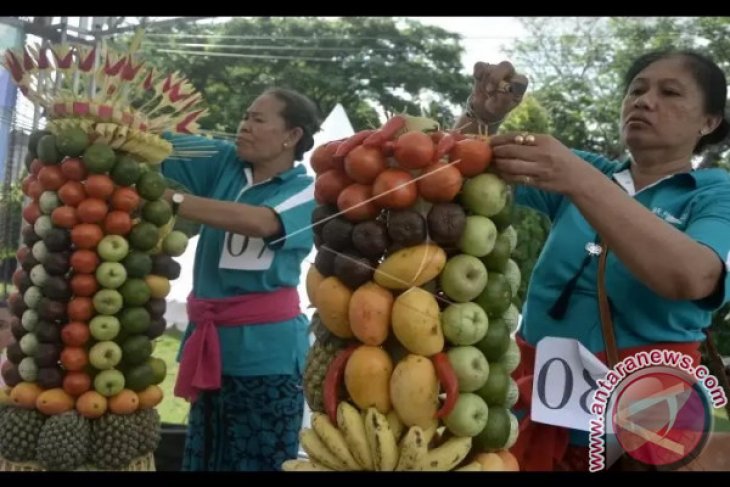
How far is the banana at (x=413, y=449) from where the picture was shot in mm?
1391

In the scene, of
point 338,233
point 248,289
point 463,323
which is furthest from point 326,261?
point 248,289

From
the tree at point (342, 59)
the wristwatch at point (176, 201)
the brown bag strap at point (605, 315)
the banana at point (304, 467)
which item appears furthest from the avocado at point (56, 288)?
the brown bag strap at point (605, 315)

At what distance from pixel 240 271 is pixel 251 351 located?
22 cm

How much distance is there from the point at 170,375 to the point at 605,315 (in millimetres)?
1062

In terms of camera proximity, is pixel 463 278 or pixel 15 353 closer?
pixel 463 278

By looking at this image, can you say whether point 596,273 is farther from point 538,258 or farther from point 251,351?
point 251,351

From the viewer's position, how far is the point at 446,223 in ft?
4.60

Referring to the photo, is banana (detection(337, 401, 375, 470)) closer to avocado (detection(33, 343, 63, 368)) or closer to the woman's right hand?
the woman's right hand

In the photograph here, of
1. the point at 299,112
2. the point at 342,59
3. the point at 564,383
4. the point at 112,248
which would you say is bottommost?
the point at 564,383

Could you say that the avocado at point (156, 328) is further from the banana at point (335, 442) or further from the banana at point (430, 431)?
the banana at point (430, 431)

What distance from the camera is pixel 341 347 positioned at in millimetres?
1509

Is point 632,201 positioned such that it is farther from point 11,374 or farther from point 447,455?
point 11,374

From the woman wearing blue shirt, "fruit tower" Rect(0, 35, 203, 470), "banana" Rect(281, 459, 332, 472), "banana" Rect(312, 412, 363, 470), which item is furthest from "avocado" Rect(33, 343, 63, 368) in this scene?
the woman wearing blue shirt

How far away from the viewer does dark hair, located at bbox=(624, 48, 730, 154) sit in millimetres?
1586
